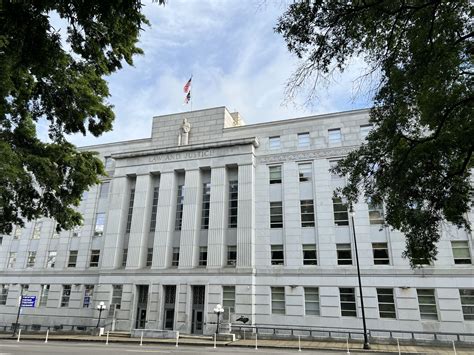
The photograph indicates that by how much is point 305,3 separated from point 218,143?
3009cm

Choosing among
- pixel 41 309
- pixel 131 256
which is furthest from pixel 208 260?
pixel 41 309

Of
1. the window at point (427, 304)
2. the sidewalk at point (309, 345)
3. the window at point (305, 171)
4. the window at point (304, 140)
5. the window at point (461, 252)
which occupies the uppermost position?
the window at point (304, 140)

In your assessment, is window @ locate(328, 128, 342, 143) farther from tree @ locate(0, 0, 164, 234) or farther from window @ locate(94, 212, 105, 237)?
window @ locate(94, 212, 105, 237)

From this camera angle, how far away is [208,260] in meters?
33.9

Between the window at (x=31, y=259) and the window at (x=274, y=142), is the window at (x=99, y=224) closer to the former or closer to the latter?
the window at (x=31, y=259)

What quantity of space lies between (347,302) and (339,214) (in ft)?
25.4

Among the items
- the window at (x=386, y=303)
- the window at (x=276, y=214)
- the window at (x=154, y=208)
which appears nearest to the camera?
the window at (x=386, y=303)

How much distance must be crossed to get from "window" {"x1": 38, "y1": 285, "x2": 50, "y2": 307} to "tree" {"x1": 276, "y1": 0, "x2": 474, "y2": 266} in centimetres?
3834

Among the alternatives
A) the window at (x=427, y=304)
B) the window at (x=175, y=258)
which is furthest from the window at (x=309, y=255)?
the window at (x=175, y=258)

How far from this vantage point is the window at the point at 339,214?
3244 centimetres

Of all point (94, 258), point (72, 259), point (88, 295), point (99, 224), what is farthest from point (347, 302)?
point (72, 259)

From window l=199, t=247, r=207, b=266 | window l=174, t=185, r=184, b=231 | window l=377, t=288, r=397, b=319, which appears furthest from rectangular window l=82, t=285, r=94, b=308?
window l=377, t=288, r=397, b=319

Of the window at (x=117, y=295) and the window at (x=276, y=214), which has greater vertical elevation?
the window at (x=276, y=214)

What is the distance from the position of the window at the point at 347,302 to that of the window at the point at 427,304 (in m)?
5.12
